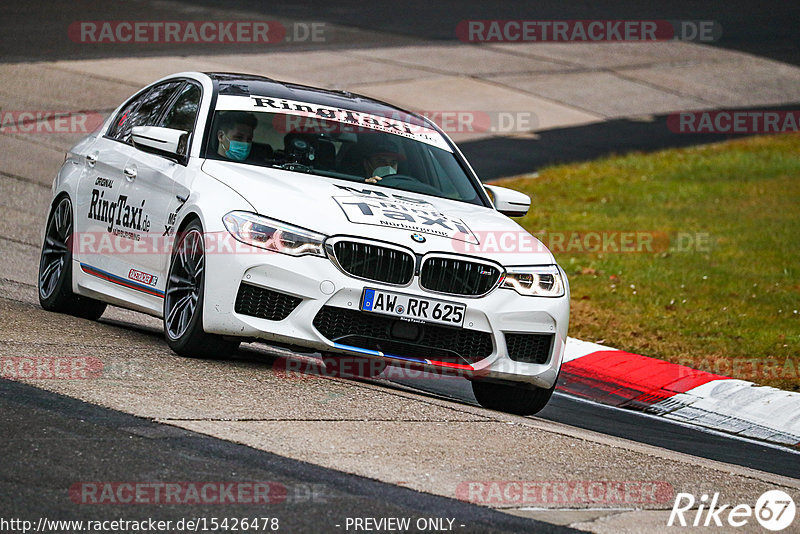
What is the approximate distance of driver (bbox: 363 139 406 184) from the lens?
8.30 m

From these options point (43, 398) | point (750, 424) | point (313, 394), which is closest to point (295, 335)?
point (313, 394)

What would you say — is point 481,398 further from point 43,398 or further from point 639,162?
point 639,162

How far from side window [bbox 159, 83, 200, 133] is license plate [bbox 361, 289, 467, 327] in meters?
2.00

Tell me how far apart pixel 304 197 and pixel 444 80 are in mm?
16507

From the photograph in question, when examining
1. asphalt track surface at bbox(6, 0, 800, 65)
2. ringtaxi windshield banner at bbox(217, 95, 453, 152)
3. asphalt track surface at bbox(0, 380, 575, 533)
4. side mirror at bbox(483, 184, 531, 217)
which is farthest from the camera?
asphalt track surface at bbox(6, 0, 800, 65)

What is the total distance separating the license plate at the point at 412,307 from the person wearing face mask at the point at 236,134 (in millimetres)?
1531

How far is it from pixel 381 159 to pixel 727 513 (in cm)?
348
